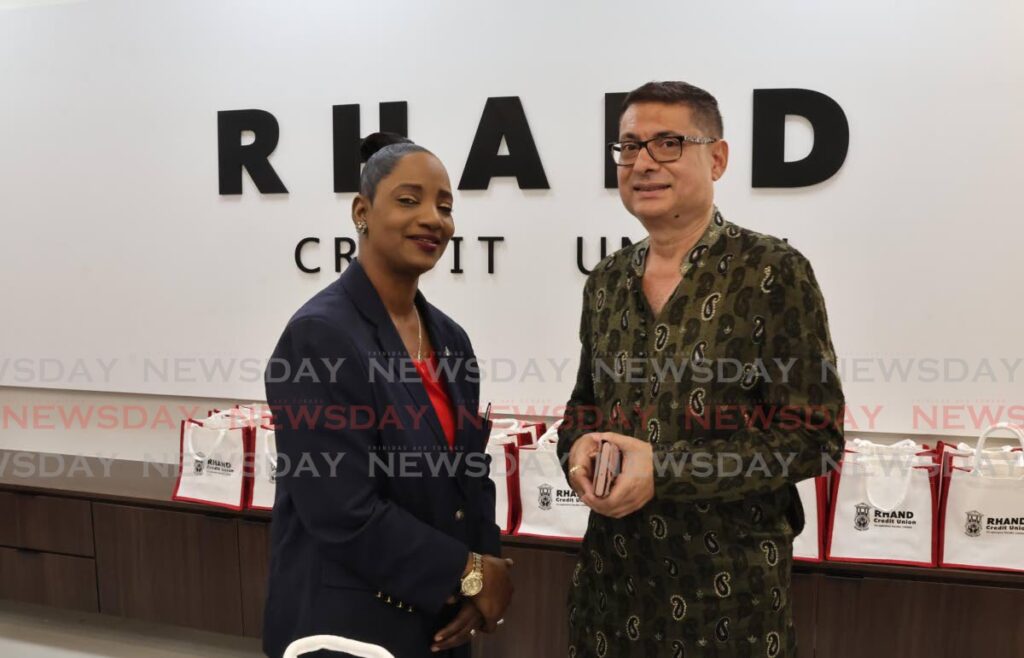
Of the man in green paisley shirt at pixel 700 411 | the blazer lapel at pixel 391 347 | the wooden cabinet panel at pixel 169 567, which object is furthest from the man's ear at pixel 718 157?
the wooden cabinet panel at pixel 169 567

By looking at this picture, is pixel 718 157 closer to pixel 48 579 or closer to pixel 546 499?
pixel 546 499

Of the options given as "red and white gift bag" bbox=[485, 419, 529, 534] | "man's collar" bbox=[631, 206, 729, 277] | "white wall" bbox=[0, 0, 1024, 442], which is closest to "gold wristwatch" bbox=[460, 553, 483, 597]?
"man's collar" bbox=[631, 206, 729, 277]

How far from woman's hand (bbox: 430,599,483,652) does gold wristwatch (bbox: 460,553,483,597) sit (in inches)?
2.1

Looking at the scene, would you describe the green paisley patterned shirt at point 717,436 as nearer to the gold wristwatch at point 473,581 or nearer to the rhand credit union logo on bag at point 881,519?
the gold wristwatch at point 473,581

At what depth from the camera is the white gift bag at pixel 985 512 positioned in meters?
2.13

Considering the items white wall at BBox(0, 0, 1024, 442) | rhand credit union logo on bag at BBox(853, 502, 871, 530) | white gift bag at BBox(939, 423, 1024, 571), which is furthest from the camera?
white wall at BBox(0, 0, 1024, 442)

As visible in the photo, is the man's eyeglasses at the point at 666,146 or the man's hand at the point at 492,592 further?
the man's hand at the point at 492,592

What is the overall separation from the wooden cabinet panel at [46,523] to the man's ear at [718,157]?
2.80 metres

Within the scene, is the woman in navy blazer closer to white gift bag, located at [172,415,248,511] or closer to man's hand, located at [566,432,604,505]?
man's hand, located at [566,432,604,505]

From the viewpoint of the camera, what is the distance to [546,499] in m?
2.49

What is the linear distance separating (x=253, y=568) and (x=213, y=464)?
42cm

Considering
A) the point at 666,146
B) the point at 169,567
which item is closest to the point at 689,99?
the point at 666,146

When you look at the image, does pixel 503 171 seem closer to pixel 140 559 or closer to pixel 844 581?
→ pixel 844 581

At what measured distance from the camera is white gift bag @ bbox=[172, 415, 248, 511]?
Result: 283 cm
